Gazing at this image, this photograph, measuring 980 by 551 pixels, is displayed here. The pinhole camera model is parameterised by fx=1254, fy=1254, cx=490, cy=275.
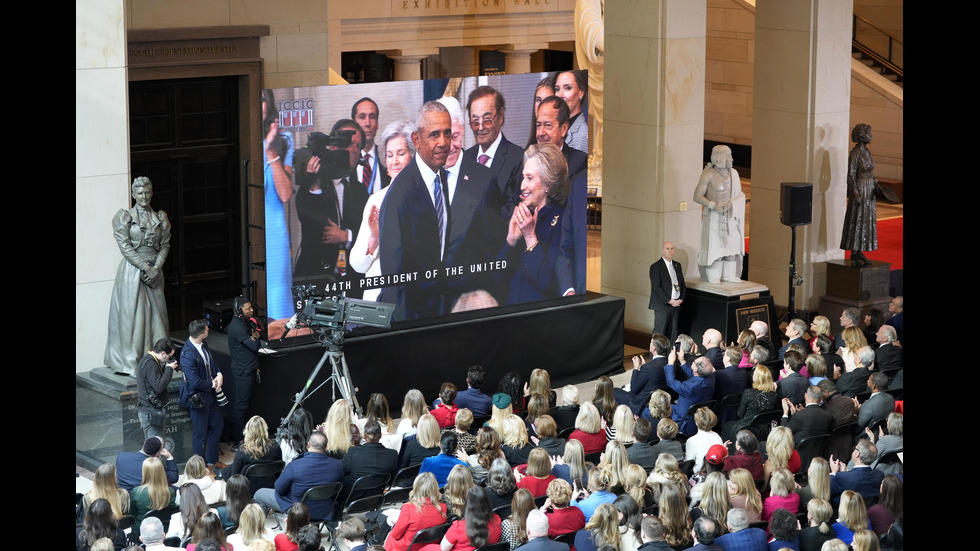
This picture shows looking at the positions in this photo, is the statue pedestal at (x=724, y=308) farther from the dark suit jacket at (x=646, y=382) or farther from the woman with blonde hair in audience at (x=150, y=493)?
the woman with blonde hair in audience at (x=150, y=493)

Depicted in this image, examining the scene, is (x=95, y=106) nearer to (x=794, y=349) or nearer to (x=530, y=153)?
(x=530, y=153)

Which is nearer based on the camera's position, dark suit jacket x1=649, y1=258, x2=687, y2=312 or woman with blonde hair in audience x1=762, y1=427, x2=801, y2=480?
woman with blonde hair in audience x1=762, y1=427, x2=801, y2=480

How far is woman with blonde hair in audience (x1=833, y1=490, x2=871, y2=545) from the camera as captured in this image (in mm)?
7531

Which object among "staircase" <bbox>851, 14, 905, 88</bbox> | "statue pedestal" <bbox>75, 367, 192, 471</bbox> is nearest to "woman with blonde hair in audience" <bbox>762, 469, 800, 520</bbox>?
"statue pedestal" <bbox>75, 367, 192, 471</bbox>

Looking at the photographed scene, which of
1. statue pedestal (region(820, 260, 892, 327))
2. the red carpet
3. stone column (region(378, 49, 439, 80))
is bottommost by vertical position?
statue pedestal (region(820, 260, 892, 327))

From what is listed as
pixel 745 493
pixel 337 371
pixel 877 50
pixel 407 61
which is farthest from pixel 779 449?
pixel 877 50

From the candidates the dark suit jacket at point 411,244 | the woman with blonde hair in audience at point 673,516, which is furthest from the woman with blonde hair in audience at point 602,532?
the dark suit jacket at point 411,244

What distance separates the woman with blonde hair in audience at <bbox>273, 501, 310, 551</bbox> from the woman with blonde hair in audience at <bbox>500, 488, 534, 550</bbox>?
123cm

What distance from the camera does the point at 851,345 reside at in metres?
12.1

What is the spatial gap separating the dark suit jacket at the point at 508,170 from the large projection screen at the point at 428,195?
0.05 ft

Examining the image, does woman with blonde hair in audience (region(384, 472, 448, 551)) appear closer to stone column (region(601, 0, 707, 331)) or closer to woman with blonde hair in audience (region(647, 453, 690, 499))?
woman with blonde hair in audience (region(647, 453, 690, 499))

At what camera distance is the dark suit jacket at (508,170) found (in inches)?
530

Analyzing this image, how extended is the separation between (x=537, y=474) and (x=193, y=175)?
7923 mm

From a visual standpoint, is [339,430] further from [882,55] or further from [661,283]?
[882,55]
